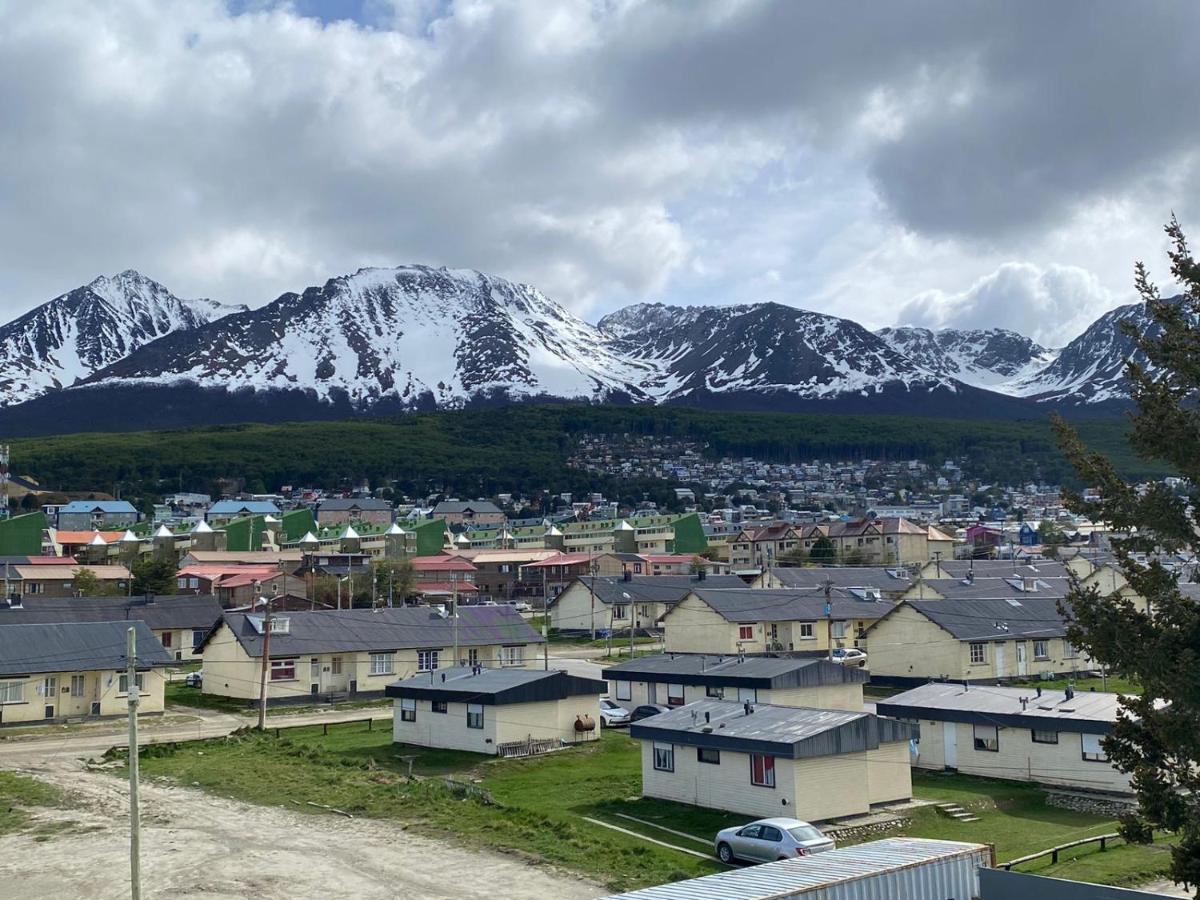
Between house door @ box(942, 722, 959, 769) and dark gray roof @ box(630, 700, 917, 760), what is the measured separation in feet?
17.3

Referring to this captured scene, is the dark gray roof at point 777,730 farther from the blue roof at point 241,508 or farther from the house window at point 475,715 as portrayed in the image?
the blue roof at point 241,508

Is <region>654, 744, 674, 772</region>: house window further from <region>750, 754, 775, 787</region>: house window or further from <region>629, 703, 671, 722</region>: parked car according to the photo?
<region>629, 703, 671, 722</region>: parked car

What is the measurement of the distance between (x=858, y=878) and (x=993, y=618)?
4220 cm

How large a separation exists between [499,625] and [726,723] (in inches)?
1175

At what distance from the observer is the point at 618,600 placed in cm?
7731

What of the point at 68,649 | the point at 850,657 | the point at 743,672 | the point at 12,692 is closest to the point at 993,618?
the point at 850,657

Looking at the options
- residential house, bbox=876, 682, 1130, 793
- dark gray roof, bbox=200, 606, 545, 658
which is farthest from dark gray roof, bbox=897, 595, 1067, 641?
dark gray roof, bbox=200, 606, 545, 658

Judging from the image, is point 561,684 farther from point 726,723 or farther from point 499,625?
point 499,625

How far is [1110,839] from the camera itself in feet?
84.2

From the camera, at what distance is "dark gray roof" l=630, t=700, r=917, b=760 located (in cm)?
2747

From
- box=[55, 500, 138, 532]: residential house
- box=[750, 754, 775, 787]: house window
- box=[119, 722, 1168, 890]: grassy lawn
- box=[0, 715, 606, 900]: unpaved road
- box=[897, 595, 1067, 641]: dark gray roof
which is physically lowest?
box=[119, 722, 1168, 890]: grassy lawn

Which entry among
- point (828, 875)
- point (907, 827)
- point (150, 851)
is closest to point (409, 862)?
point (150, 851)

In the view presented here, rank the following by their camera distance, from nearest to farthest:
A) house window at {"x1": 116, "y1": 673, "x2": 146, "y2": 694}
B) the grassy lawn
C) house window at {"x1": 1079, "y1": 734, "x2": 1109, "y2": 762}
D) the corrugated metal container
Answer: the corrugated metal container < the grassy lawn < house window at {"x1": 1079, "y1": 734, "x2": 1109, "y2": 762} < house window at {"x1": 116, "y1": 673, "x2": 146, "y2": 694}

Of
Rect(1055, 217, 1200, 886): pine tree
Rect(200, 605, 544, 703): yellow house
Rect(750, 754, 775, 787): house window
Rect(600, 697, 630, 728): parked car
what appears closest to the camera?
Rect(1055, 217, 1200, 886): pine tree
